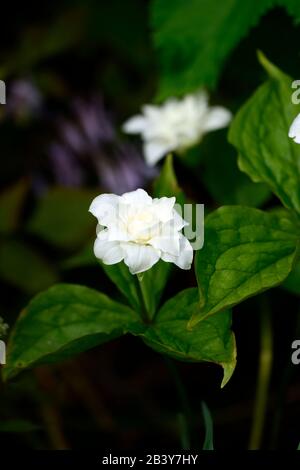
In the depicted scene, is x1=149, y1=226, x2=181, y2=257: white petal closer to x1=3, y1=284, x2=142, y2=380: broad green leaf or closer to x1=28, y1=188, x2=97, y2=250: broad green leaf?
x1=3, y1=284, x2=142, y2=380: broad green leaf

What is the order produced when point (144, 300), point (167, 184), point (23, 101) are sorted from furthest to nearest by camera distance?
point (23, 101)
point (167, 184)
point (144, 300)

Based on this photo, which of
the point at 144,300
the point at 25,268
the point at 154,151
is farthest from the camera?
the point at 25,268

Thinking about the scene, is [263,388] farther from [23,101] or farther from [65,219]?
[23,101]

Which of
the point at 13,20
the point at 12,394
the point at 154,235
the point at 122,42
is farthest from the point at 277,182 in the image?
the point at 13,20

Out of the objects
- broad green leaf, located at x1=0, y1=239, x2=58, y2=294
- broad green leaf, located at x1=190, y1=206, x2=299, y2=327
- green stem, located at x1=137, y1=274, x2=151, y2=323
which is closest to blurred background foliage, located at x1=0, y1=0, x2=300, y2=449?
broad green leaf, located at x1=0, y1=239, x2=58, y2=294

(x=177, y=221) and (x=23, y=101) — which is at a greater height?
(x=23, y=101)

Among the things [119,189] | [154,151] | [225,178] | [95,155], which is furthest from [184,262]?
[95,155]

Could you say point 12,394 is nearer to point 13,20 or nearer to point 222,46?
point 222,46
